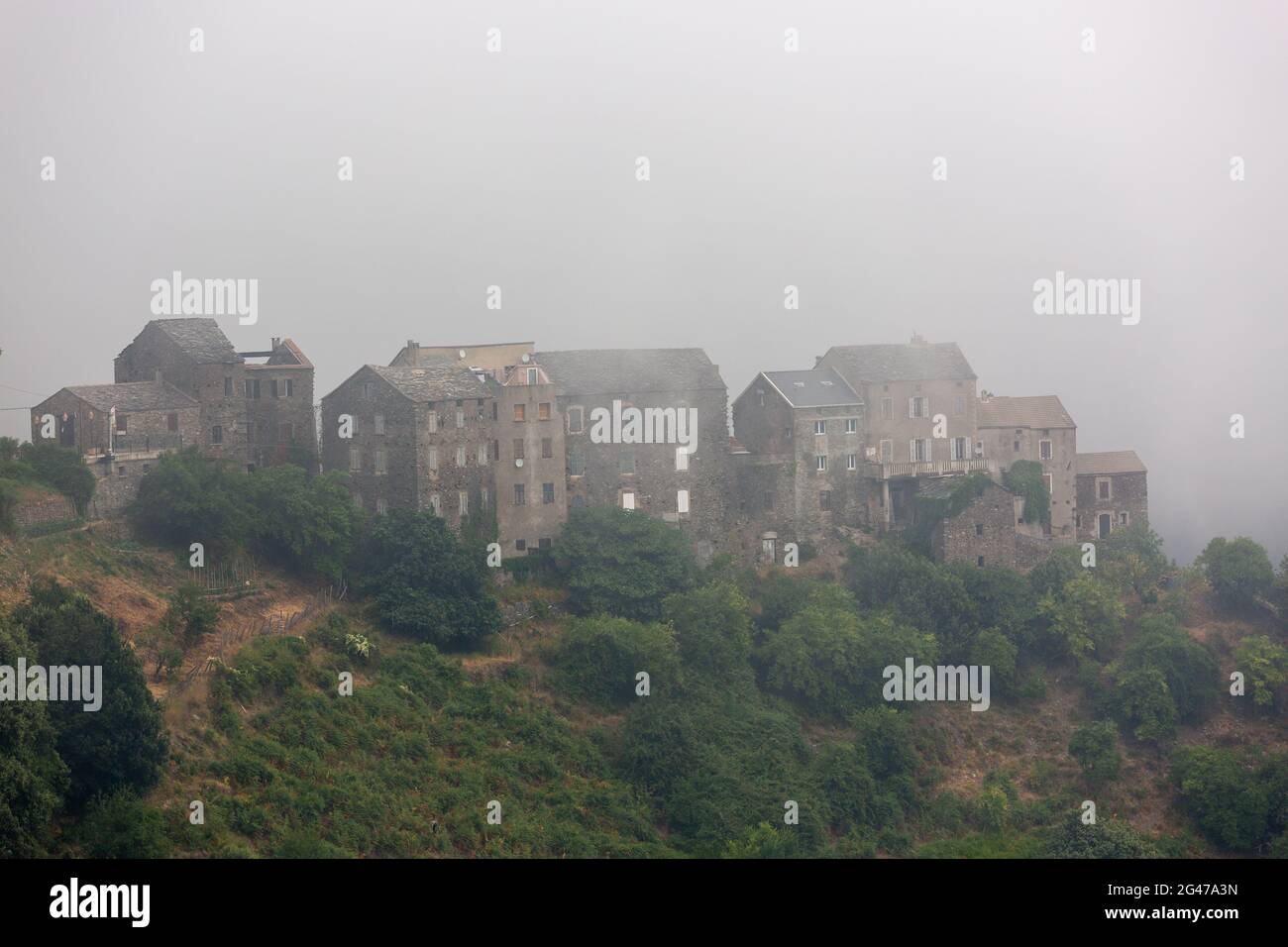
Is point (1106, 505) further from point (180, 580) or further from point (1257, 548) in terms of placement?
point (180, 580)

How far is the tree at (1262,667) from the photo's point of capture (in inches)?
2269

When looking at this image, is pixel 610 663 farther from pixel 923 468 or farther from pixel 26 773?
pixel 26 773

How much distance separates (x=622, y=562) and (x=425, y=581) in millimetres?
7719

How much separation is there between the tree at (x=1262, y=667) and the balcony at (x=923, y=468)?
1137 cm

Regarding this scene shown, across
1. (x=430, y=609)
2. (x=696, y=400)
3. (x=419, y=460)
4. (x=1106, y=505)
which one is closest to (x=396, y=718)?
(x=430, y=609)

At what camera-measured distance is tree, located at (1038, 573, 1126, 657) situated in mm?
59688

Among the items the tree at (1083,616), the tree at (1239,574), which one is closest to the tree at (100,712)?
the tree at (1083,616)

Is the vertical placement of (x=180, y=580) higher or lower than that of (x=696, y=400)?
lower

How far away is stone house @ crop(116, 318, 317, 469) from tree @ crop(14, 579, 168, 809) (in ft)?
53.7

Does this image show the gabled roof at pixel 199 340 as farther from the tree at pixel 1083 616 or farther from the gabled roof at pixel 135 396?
the tree at pixel 1083 616

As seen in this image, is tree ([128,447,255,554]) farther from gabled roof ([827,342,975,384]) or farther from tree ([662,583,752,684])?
gabled roof ([827,342,975,384])

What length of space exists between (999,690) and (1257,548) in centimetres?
1224

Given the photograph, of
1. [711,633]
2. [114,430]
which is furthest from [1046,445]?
[114,430]
